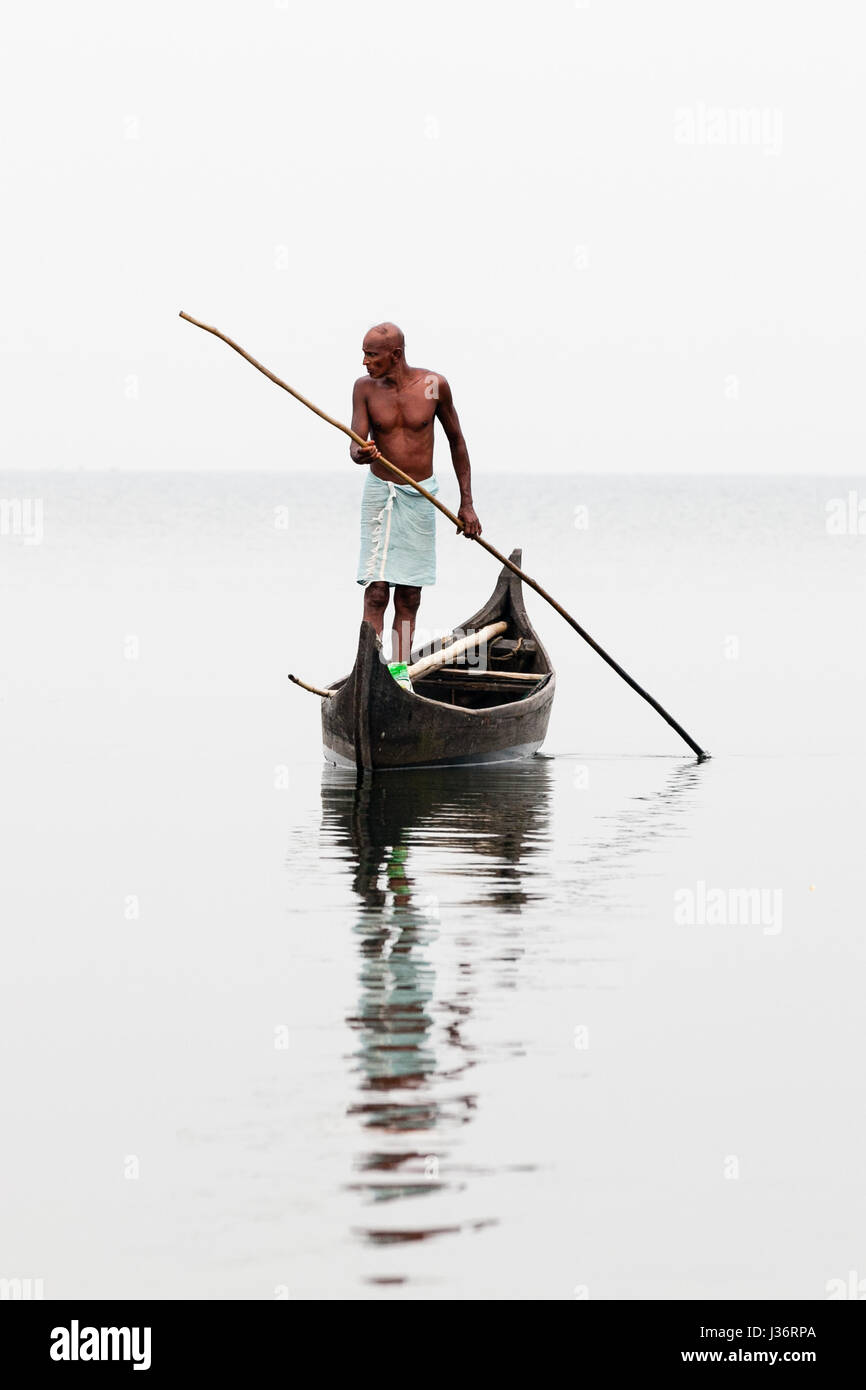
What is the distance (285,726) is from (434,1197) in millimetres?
11976

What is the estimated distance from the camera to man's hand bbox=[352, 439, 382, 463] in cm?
1398

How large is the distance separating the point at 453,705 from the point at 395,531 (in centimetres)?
127

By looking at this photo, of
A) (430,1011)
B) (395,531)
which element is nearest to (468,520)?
(395,531)

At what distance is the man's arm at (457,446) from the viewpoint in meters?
14.5

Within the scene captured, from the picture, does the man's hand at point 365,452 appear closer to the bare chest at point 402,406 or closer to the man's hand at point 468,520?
the bare chest at point 402,406

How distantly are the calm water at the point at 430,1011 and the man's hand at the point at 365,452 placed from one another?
2.07 meters

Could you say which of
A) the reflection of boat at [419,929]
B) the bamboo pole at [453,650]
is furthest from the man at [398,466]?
the reflection of boat at [419,929]

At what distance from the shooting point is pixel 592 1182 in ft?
22.8

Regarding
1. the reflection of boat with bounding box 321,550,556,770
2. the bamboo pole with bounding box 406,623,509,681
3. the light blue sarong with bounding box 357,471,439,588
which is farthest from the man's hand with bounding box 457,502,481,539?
the reflection of boat with bounding box 321,550,556,770

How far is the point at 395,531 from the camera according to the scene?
48.0 feet

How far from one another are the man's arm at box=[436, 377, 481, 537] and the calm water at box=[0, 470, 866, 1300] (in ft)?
5.57

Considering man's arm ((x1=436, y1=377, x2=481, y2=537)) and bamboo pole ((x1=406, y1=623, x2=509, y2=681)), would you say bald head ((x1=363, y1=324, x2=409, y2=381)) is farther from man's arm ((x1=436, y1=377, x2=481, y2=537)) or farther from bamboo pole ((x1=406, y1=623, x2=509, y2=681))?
bamboo pole ((x1=406, y1=623, x2=509, y2=681))

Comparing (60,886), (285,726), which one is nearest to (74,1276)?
(60,886)

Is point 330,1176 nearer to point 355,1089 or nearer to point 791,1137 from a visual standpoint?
point 355,1089
